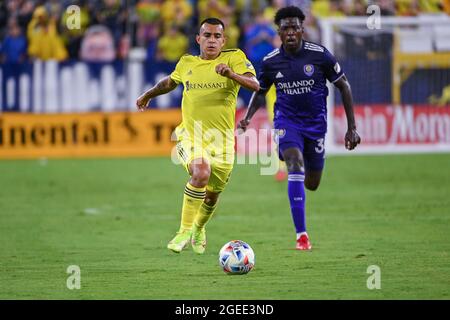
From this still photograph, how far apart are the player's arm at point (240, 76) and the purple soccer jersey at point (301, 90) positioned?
1.11m

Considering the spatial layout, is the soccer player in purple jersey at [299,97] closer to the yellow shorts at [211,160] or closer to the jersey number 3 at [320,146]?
the jersey number 3 at [320,146]

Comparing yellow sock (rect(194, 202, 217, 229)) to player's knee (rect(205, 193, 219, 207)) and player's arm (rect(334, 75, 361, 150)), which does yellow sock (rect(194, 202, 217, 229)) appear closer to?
player's knee (rect(205, 193, 219, 207))

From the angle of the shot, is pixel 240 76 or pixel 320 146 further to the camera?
pixel 320 146

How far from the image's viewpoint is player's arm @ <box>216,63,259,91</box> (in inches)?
395

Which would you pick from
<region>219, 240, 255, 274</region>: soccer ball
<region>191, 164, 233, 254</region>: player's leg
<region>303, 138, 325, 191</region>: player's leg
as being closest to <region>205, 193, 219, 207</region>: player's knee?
<region>191, 164, 233, 254</region>: player's leg

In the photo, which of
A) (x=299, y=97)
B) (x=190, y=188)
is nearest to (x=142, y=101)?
(x=190, y=188)

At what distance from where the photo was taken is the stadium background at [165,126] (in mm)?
13734

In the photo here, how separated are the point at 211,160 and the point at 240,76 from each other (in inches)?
41.3

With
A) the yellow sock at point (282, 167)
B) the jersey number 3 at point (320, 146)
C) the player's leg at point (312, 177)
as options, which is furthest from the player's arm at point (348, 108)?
the yellow sock at point (282, 167)

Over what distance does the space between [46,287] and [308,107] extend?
3840 mm

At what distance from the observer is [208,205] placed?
11.2 m

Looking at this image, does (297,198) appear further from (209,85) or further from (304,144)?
(209,85)

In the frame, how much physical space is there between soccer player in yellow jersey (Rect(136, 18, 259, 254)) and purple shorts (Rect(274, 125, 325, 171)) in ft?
2.50
